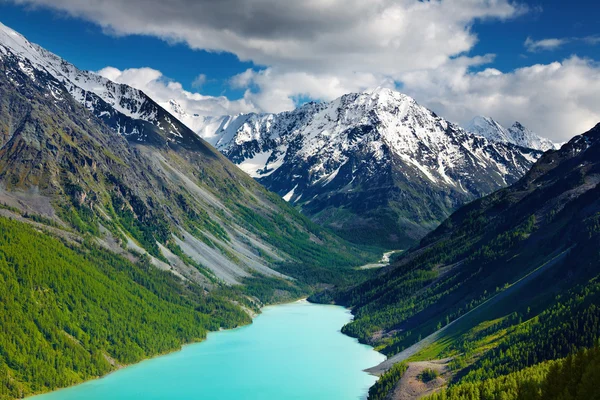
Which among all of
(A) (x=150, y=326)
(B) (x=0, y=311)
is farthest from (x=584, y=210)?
(B) (x=0, y=311)

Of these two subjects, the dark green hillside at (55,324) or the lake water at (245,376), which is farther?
the dark green hillside at (55,324)

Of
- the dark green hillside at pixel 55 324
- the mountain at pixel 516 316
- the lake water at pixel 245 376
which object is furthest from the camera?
the dark green hillside at pixel 55 324

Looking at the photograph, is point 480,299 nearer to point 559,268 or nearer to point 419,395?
point 559,268

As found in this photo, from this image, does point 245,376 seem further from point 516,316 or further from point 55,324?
point 516,316

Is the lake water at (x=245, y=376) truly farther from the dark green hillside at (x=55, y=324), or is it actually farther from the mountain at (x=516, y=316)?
the mountain at (x=516, y=316)

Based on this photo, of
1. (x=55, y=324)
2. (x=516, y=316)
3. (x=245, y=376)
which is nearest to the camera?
(x=516, y=316)

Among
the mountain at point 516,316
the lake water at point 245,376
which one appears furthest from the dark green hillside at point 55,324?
the mountain at point 516,316

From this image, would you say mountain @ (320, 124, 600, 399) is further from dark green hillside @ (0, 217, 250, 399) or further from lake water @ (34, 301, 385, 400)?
dark green hillside @ (0, 217, 250, 399)

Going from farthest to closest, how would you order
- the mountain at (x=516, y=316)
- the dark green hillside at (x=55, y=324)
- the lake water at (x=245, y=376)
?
1. the dark green hillside at (x=55, y=324)
2. the lake water at (x=245, y=376)
3. the mountain at (x=516, y=316)

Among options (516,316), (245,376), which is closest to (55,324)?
(245,376)
